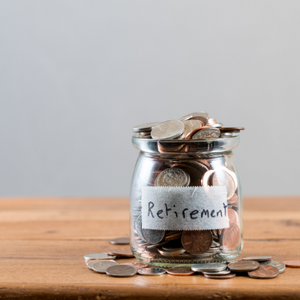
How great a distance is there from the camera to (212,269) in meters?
0.54

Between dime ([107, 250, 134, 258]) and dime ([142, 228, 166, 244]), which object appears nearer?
dime ([142, 228, 166, 244])

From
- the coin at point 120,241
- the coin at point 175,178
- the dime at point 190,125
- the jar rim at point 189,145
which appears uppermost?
the dime at point 190,125

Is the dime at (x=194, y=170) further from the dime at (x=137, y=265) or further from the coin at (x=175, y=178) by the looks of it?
the dime at (x=137, y=265)

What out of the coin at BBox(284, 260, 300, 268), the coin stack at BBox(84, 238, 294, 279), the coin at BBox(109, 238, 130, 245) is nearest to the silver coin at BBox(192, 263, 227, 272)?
the coin stack at BBox(84, 238, 294, 279)

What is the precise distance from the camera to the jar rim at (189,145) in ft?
1.76

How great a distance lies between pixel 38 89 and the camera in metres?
2.24

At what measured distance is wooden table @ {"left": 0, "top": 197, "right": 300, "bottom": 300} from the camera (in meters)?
0.50

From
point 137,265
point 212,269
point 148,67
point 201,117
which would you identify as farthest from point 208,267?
point 148,67

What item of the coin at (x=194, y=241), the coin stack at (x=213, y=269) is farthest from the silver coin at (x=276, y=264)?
the coin at (x=194, y=241)

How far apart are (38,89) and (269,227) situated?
1.72 m

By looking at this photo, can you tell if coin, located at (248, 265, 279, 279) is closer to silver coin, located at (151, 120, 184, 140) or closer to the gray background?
silver coin, located at (151, 120, 184, 140)

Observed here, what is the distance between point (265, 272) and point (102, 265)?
0.76 feet

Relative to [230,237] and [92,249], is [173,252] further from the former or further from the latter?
[92,249]

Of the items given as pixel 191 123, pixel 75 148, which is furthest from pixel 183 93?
pixel 191 123
